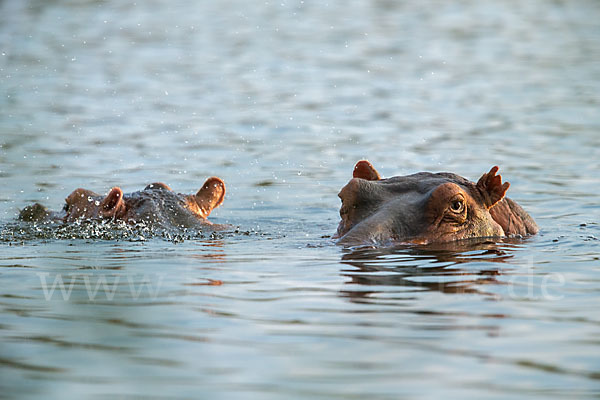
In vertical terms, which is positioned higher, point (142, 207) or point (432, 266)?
point (142, 207)

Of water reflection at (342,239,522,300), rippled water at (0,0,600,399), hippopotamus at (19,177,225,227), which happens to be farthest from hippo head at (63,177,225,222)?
water reflection at (342,239,522,300)

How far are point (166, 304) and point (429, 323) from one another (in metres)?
1.82

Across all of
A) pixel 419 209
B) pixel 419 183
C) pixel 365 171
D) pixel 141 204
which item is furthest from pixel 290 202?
pixel 419 209

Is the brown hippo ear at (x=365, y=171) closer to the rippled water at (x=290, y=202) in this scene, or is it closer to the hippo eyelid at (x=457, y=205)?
the rippled water at (x=290, y=202)

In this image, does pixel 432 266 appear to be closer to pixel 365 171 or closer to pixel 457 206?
pixel 457 206

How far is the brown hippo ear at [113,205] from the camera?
1095 centimetres

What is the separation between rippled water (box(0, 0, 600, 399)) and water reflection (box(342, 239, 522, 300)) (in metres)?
0.03

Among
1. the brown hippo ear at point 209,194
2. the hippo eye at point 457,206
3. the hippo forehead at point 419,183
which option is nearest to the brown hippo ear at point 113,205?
the brown hippo ear at point 209,194

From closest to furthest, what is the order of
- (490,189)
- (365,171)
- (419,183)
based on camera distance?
(419,183) < (490,189) < (365,171)

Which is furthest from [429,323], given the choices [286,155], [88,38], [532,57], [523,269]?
[88,38]

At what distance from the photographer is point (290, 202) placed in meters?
15.4

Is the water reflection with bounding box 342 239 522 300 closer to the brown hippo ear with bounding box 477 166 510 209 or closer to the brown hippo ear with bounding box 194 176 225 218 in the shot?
the brown hippo ear with bounding box 477 166 510 209

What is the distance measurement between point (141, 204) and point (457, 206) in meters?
3.59

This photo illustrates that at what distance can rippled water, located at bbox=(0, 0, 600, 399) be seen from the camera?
5.37 meters
